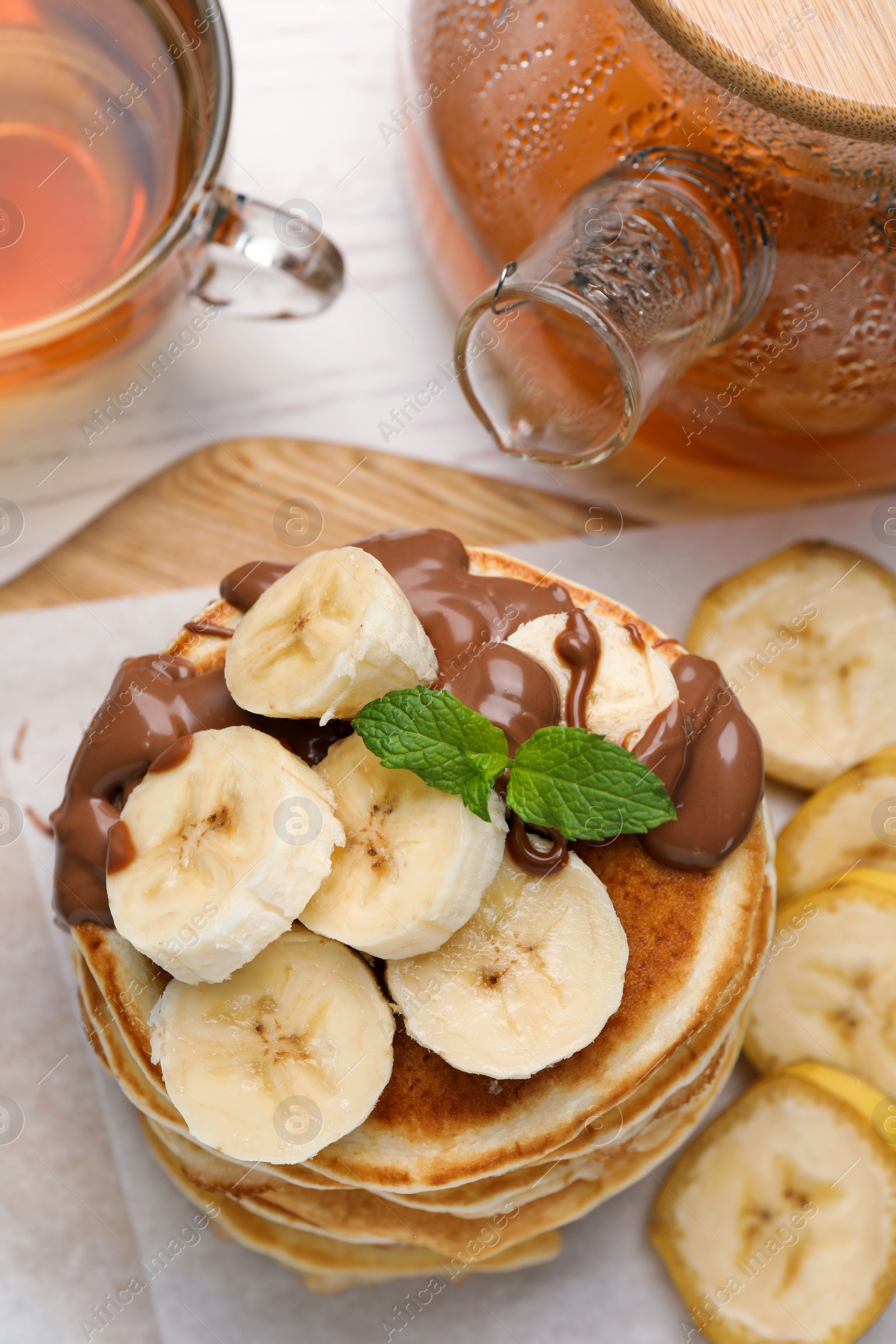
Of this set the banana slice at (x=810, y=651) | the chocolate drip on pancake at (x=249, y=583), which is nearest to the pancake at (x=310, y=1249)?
the chocolate drip on pancake at (x=249, y=583)

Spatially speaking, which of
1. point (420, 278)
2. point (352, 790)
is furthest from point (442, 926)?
point (420, 278)

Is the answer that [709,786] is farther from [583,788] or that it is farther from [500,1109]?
[500,1109]

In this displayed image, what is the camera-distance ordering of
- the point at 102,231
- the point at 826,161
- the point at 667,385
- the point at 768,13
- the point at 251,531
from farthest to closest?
the point at 251,531
the point at 102,231
the point at 667,385
the point at 826,161
the point at 768,13

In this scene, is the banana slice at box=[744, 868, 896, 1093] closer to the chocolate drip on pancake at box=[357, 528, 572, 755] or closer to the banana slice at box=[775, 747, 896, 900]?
the banana slice at box=[775, 747, 896, 900]

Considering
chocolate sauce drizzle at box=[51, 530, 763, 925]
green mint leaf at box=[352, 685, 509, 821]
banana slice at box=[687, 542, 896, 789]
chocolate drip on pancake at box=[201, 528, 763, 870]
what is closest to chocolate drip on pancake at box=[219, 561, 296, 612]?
chocolate drip on pancake at box=[201, 528, 763, 870]

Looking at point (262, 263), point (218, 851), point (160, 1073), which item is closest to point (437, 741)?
point (218, 851)

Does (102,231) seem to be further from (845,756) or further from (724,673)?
(845,756)
